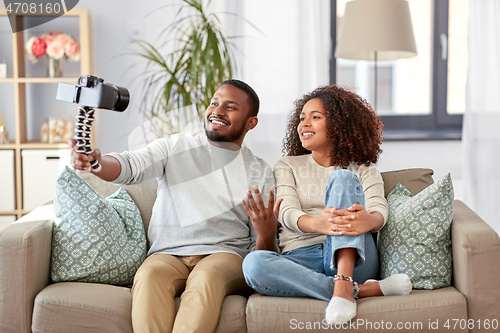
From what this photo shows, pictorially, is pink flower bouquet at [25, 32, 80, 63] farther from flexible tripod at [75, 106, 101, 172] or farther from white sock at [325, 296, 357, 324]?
white sock at [325, 296, 357, 324]

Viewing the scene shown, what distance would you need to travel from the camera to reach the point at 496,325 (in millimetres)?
1442

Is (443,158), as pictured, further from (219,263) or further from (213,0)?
(219,263)

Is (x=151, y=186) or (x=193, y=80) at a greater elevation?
(x=193, y=80)

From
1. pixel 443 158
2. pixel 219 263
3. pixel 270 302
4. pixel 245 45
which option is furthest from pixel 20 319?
pixel 443 158

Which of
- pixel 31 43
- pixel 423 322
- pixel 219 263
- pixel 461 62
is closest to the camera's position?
pixel 423 322

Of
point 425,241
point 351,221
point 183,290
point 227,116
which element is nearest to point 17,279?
point 183,290

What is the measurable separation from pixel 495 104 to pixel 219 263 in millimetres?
2411

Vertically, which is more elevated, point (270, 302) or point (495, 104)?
point (495, 104)

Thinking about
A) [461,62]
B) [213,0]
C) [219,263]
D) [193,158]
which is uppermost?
[213,0]

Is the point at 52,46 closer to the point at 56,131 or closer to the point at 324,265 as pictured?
the point at 56,131

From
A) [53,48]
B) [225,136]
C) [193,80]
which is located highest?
[53,48]

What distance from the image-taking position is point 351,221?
57.9 inches

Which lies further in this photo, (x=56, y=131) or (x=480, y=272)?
(x=56, y=131)

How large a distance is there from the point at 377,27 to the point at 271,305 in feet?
5.66
